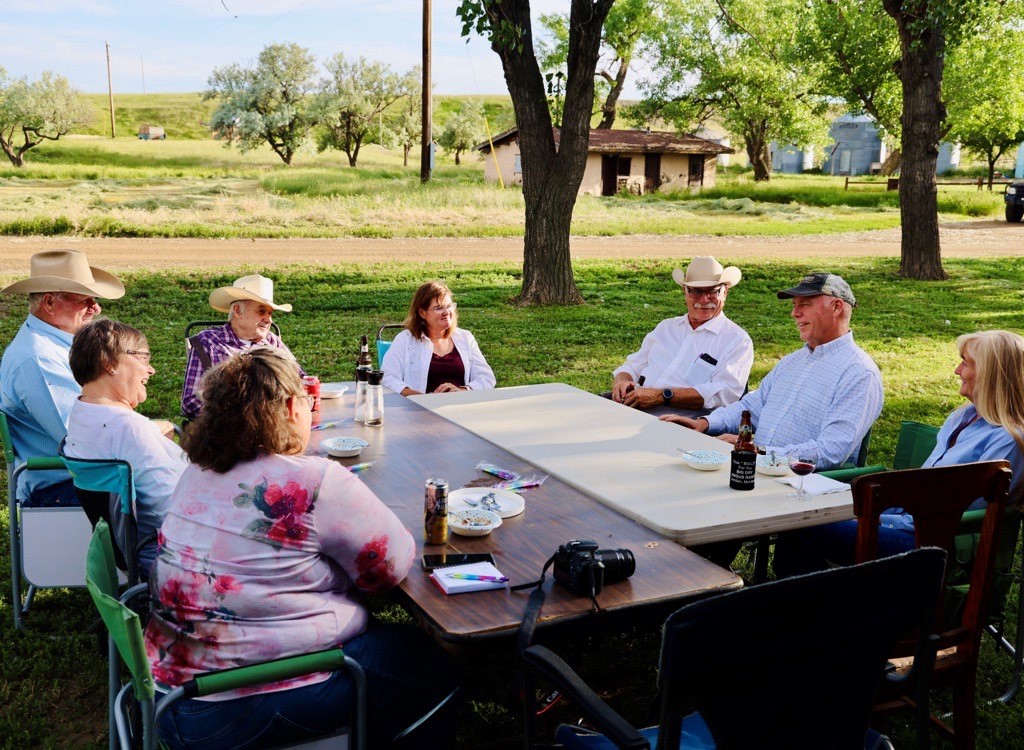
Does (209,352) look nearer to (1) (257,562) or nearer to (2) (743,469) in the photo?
(1) (257,562)

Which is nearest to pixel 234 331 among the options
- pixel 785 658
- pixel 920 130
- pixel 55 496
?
pixel 55 496

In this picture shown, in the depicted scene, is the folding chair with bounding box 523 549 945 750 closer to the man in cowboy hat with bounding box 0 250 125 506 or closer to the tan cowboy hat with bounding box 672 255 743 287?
the man in cowboy hat with bounding box 0 250 125 506

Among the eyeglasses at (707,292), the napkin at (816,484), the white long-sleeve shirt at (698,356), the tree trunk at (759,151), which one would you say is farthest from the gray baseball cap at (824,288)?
the tree trunk at (759,151)

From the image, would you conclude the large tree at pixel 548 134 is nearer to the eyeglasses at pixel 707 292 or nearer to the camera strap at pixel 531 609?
the eyeglasses at pixel 707 292

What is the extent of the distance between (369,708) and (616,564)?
76 centimetres

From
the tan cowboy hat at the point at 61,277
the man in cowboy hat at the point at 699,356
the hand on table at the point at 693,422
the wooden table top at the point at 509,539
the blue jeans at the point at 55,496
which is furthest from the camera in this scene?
the man in cowboy hat at the point at 699,356

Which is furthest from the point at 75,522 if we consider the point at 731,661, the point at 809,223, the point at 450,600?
the point at 809,223

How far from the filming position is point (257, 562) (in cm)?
222

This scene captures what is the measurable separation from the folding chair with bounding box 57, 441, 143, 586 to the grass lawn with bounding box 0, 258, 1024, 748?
67 cm

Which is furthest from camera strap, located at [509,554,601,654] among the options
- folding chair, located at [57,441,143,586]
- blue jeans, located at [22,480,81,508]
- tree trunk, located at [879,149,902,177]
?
tree trunk, located at [879,149,902,177]

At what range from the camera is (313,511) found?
89.2 inches

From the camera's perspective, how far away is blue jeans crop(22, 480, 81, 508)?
3.72 meters

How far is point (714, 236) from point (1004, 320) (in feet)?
39.6

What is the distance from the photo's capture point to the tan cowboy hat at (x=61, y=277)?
4234 mm
